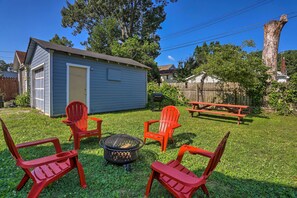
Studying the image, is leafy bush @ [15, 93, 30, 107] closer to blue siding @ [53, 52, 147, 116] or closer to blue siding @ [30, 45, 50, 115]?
blue siding @ [30, 45, 50, 115]

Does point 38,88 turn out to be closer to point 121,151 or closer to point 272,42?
point 121,151

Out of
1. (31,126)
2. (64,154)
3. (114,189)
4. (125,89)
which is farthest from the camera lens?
(125,89)

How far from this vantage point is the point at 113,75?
8898mm

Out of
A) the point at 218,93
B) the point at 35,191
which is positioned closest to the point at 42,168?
the point at 35,191

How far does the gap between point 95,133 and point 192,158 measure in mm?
2187

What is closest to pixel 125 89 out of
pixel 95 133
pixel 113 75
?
pixel 113 75

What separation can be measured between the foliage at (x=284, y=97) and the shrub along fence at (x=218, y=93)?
40.2 inches

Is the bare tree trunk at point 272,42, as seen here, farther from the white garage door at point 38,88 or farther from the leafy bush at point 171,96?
the white garage door at point 38,88

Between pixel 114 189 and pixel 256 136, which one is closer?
pixel 114 189

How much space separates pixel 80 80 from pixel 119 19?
14.6m

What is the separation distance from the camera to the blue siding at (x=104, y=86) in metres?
6.92

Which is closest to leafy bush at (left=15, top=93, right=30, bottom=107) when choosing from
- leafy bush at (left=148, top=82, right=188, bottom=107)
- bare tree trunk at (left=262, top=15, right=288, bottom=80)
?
leafy bush at (left=148, top=82, right=188, bottom=107)

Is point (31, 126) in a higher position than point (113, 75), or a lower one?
lower

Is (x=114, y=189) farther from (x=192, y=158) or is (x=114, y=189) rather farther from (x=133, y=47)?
(x=133, y=47)
